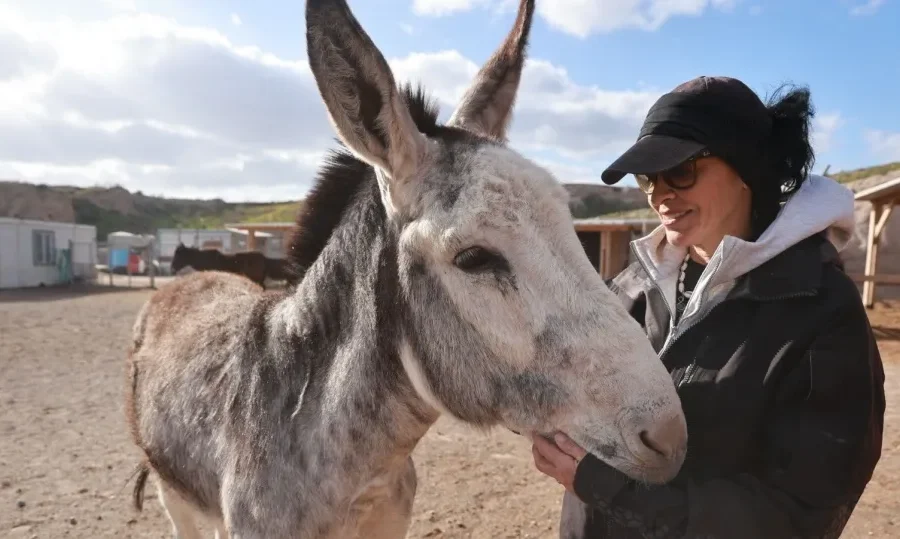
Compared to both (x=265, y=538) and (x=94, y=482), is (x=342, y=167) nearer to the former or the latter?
(x=265, y=538)

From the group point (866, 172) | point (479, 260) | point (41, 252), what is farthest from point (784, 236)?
point (866, 172)

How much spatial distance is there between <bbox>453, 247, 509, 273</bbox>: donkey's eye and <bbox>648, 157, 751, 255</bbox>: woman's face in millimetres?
819

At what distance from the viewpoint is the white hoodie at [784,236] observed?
1889 mm

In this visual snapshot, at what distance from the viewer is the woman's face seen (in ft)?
6.70

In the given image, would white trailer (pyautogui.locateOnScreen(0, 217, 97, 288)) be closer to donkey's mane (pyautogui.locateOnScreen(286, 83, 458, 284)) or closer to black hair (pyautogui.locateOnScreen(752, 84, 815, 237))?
donkey's mane (pyautogui.locateOnScreen(286, 83, 458, 284))

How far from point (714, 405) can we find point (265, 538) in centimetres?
171

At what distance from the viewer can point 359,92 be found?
1874 mm

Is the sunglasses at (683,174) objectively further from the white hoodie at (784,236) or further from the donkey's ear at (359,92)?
the donkey's ear at (359,92)

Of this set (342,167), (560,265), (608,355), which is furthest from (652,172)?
(342,167)

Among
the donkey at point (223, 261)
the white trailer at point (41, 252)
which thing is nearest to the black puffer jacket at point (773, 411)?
the donkey at point (223, 261)

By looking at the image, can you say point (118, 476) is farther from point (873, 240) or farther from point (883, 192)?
point (873, 240)

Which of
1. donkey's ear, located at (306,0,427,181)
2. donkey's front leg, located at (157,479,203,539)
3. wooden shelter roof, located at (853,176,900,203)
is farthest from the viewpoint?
wooden shelter roof, located at (853,176,900,203)

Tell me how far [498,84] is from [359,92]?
0.85 meters

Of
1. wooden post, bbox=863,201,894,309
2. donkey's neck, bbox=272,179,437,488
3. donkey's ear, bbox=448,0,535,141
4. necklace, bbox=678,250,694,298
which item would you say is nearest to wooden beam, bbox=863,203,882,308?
wooden post, bbox=863,201,894,309
